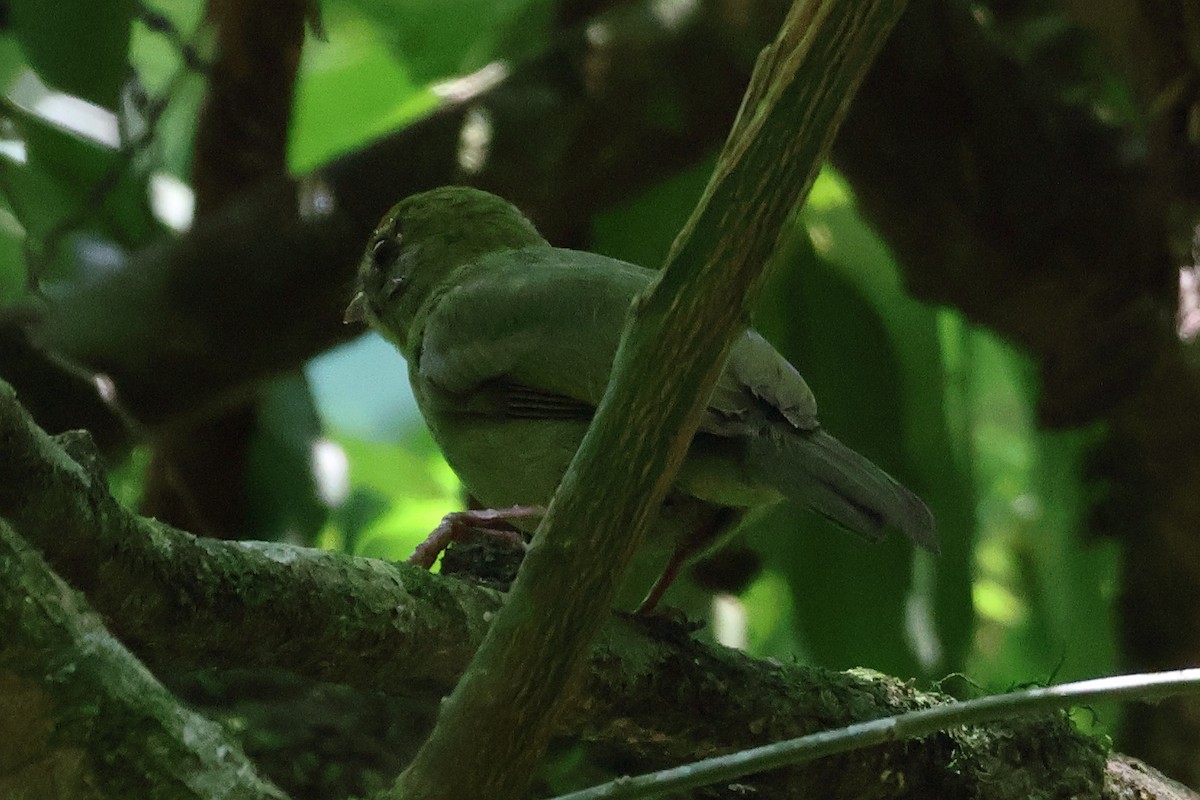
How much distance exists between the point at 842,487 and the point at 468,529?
30.2 inches

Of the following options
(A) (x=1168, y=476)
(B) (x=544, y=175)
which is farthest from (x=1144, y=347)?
(B) (x=544, y=175)

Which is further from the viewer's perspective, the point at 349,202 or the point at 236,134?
the point at 236,134

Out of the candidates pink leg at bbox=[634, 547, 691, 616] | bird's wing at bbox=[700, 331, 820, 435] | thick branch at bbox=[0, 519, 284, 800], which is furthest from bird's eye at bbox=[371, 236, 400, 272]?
thick branch at bbox=[0, 519, 284, 800]

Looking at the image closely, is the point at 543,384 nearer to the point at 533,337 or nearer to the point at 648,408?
the point at 533,337

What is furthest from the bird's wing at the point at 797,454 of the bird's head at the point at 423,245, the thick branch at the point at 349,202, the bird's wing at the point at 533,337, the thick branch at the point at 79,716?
the thick branch at the point at 349,202

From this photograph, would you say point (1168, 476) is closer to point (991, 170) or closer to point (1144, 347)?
point (1144, 347)

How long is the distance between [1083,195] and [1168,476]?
0.82 metres

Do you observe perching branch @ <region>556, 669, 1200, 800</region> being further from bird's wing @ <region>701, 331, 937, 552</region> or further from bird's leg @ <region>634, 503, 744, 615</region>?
bird's leg @ <region>634, 503, 744, 615</region>

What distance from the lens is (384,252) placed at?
136 inches

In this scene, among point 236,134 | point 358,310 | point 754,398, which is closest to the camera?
point 754,398

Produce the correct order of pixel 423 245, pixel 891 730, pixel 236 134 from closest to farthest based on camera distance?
pixel 891 730
pixel 423 245
pixel 236 134

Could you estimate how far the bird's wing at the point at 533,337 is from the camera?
253 centimetres

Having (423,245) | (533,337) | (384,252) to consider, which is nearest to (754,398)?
(533,337)

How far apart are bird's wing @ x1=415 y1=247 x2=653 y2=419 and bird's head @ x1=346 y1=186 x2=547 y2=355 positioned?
34 centimetres
